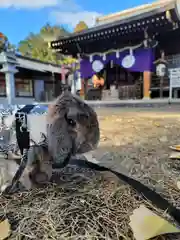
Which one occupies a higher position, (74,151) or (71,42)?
(71,42)

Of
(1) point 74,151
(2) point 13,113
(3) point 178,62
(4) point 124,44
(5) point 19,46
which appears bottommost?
(1) point 74,151

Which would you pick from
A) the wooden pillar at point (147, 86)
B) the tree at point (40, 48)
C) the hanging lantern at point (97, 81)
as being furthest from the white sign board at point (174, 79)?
the tree at point (40, 48)

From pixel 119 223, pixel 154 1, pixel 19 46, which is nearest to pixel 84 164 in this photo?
pixel 119 223

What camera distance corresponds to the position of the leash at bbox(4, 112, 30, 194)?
2.36ft

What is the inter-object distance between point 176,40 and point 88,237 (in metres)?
6.79

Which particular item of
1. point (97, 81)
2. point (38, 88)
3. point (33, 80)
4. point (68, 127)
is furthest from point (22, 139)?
point (38, 88)

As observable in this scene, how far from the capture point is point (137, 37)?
5.72m

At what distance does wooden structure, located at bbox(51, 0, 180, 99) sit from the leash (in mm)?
4794

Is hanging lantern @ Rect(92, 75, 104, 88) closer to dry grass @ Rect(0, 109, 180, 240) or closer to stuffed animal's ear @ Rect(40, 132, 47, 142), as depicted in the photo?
dry grass @ Rect(0, 109, 180, 240)

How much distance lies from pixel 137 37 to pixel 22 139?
5.80 m

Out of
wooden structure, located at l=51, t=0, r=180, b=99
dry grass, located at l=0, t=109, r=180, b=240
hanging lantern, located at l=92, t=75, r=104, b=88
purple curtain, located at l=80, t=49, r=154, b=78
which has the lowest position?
dry grass, located at l=0, t=109, r=180, b=240

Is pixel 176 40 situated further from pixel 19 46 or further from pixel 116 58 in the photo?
pixel 19 46

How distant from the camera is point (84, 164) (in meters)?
0.93

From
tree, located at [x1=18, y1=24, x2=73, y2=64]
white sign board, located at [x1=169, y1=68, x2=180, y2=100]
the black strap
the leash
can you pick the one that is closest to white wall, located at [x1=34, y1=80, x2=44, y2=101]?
tree, located at [x1=18, y1=24, x2=73, y2=64]
